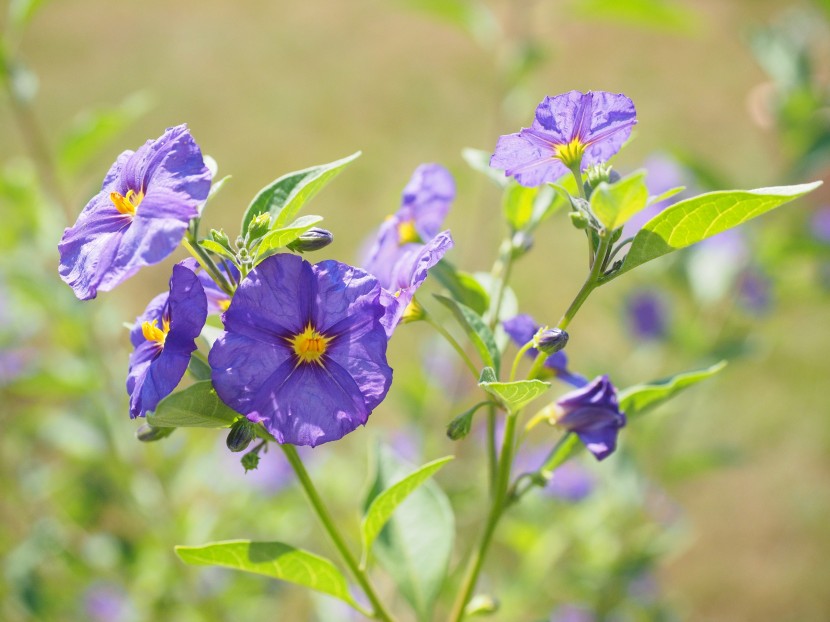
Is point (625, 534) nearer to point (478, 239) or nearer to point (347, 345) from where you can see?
point (478, 239)

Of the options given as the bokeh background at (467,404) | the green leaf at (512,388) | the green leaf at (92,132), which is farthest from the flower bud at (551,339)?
the green leaf at (92,132)

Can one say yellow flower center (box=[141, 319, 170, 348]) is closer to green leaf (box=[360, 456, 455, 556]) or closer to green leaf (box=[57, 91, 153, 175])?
green leaf (box=[360, 456, 455, 556])

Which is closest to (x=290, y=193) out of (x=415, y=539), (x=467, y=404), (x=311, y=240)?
(x=311, y=240)

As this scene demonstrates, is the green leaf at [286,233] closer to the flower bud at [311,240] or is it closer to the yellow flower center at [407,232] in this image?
the flower bud at [311,240]

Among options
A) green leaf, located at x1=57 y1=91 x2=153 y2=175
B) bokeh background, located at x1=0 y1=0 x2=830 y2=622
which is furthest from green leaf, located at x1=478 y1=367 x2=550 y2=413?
green leaf, located at x1=57 y1=91 x2=153 y2=175

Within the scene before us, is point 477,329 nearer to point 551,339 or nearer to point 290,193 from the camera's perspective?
point 551,339

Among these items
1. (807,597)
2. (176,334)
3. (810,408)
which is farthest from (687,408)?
(810,408)

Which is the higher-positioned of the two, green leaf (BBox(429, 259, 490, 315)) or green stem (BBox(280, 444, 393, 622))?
green leaf (BBox(429, 259, 490, 315))

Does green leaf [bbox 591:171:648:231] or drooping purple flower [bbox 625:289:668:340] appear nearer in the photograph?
green leaf [bbox 591:171:648:231]
